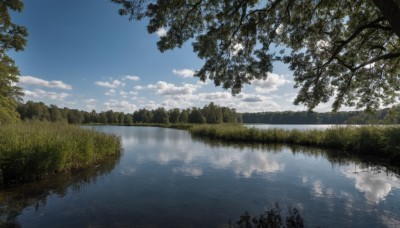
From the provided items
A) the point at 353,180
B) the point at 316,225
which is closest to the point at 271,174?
the point at 353,180

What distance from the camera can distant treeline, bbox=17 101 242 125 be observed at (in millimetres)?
68625

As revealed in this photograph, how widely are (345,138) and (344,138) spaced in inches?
4.4

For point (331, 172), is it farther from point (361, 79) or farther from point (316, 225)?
point (316, 225)

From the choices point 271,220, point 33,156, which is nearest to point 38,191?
point 33,156

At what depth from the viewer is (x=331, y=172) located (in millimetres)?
12523

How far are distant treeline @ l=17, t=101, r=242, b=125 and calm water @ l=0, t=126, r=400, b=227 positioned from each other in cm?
6121

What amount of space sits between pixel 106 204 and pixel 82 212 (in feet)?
2.75

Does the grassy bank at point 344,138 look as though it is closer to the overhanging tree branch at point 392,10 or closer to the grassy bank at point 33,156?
the overhanging tree branch at point 392,10

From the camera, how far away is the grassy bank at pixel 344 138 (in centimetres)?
1520

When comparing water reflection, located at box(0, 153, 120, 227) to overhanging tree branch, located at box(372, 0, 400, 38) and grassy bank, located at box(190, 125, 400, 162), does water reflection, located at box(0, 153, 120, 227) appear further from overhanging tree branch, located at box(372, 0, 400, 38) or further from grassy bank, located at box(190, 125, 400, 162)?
grassy bank, located at box(190, 125, 400, 162)

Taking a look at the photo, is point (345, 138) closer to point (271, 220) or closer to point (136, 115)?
point (271, 220)

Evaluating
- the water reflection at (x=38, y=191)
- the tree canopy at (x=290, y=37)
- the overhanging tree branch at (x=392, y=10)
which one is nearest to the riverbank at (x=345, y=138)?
the tree canopy at (x=290, y=37)

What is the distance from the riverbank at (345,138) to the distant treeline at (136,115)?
49.7m

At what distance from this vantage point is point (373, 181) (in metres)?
10.7
